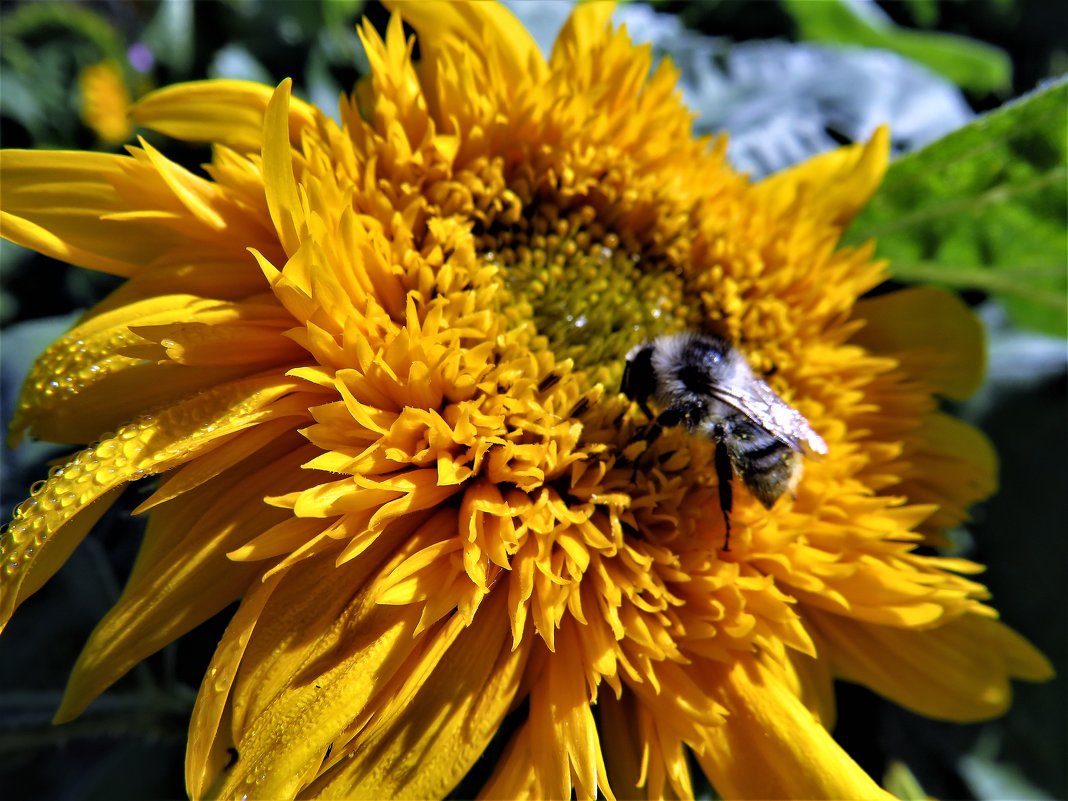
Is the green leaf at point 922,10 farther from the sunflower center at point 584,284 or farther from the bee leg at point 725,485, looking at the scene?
the bee leg at point 725,485

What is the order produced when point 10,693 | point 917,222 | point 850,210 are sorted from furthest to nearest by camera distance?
point 917,222
point 850,210
point 10,693

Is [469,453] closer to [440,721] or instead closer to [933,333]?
[440,721]

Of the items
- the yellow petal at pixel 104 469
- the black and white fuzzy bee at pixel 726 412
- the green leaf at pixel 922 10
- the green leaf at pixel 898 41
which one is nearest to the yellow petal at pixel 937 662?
the black and white fuzzy bee at pixel 726 412

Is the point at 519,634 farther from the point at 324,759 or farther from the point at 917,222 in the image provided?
the point at 917,222

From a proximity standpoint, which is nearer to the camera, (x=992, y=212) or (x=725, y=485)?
(x=725, y=485)

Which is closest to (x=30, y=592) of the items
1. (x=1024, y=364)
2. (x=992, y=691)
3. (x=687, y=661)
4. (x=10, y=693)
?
(x=10, y=693)

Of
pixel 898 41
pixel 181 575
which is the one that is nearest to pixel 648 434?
pixel 181 575
